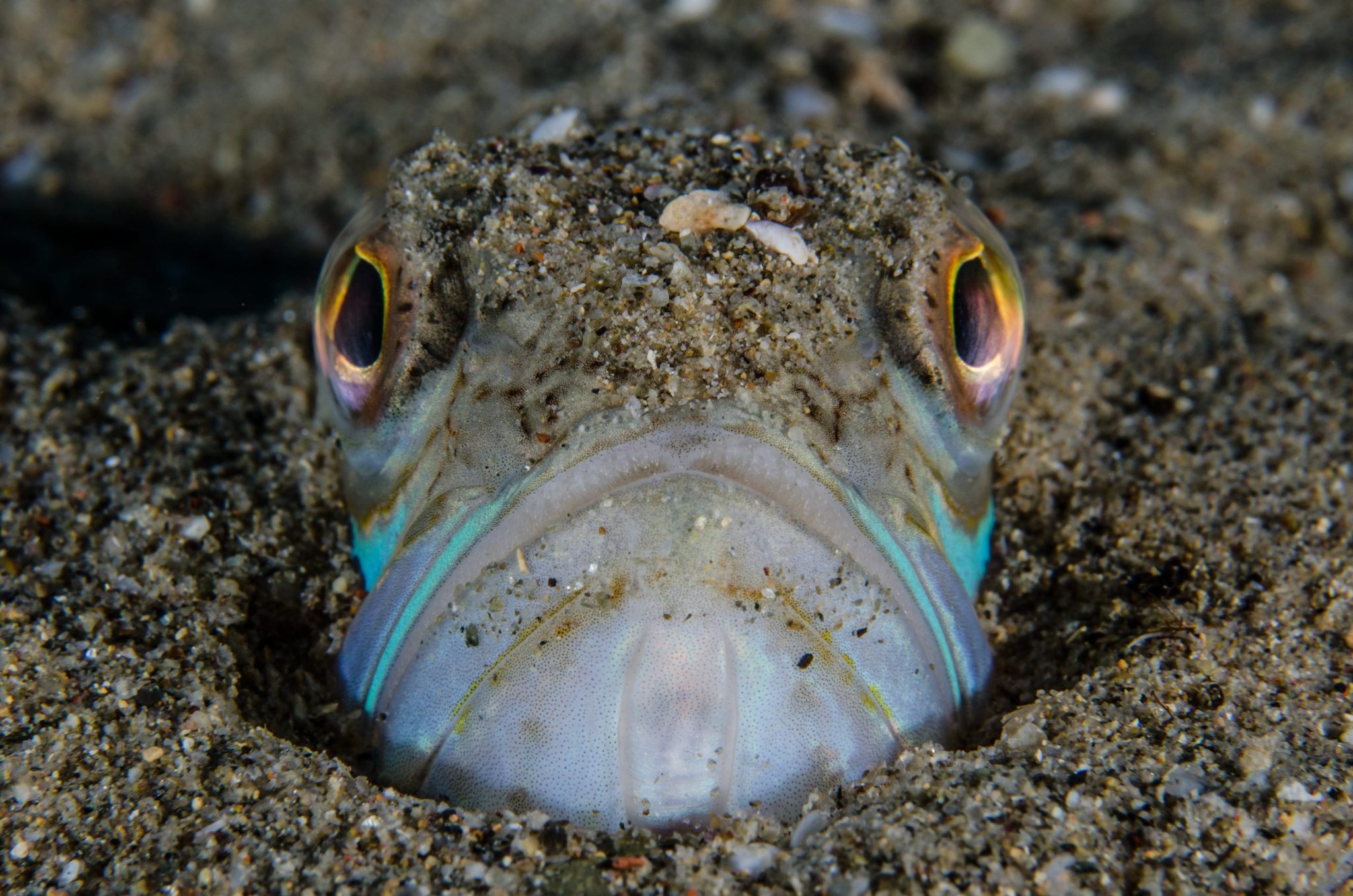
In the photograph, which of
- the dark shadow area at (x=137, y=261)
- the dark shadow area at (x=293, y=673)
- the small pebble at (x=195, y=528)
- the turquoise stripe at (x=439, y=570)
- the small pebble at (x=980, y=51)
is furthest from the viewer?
the small pebble at (x=980, y=51)

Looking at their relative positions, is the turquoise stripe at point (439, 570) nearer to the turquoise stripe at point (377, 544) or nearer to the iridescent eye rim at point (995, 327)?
the turquoise stripe at point (377, 544)

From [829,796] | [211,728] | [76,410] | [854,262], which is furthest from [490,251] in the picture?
[76,410]

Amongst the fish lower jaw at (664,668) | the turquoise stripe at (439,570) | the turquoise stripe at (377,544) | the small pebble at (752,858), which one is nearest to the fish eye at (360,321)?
the turquoise stripe at (377,544)

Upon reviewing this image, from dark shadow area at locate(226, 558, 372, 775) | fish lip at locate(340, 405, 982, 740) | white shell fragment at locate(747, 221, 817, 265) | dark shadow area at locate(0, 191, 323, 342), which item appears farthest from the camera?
dark shadow area at locate(0, 191, 323, 342)

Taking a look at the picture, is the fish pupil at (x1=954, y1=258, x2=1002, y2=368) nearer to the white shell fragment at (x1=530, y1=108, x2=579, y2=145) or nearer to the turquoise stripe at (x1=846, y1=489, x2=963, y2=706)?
the turquoise stripe at (x1=846, y1=489, x2=963, y2=706)

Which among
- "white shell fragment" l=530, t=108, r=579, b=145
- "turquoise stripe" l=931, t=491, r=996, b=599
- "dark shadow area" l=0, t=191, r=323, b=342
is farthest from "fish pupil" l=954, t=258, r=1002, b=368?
"dark shadow area" l=0, t=191, r=323, b=342

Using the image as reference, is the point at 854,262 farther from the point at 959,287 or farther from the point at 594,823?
the point at 594,823
